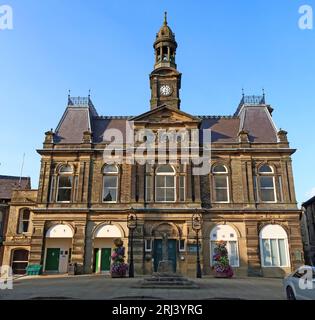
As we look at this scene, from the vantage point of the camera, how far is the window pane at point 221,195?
2803cm

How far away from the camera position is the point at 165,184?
28.3 metres

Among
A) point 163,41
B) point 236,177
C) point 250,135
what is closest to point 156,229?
point 236,177

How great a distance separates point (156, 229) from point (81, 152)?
10.2m

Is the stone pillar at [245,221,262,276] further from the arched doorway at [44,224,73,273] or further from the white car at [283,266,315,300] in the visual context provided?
the arched doorway at [44,224,73,273]

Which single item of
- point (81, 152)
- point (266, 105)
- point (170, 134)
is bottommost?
point (81, 152)

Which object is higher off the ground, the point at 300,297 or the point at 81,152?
the point at 81,152

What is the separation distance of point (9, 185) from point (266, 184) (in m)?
27.5

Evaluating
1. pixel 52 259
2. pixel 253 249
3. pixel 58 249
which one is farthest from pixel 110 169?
pixel 253 249

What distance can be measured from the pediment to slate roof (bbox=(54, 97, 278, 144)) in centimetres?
254

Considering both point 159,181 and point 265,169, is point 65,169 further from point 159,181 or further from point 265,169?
point 265,169

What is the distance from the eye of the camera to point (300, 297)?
10.4 meters
